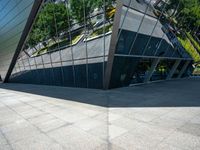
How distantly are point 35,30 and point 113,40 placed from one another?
1229cm

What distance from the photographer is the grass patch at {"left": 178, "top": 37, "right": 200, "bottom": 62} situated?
24.4m

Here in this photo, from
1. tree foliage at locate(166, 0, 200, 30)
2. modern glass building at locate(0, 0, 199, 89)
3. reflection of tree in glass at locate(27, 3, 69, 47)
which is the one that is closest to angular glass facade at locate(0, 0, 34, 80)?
modern glass building at locate(0, 0, 199, 89)

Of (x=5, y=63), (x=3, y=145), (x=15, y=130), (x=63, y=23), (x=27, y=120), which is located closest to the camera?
(x=3, y=145)

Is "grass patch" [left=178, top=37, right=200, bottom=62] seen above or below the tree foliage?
below

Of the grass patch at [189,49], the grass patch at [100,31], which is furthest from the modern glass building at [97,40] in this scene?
the grass patch at [189,49]

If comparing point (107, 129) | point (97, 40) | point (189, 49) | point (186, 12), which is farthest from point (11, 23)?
point (189, 49)

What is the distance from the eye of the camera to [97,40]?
49.5 ft

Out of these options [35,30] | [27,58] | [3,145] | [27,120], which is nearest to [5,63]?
[27,58]

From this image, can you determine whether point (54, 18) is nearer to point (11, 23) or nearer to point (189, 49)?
point (11, 23)

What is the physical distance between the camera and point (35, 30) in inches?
867

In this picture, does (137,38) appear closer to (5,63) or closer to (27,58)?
(27,58)

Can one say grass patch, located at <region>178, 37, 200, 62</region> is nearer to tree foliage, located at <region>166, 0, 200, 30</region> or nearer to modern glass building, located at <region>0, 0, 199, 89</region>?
modern glass building, located at <region>0, 0, 199, 89</region>

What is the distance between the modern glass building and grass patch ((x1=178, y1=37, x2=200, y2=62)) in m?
0.37

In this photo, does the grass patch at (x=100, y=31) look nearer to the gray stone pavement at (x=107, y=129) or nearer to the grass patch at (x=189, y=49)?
the gray stone pavement at (x=107, y=129)
